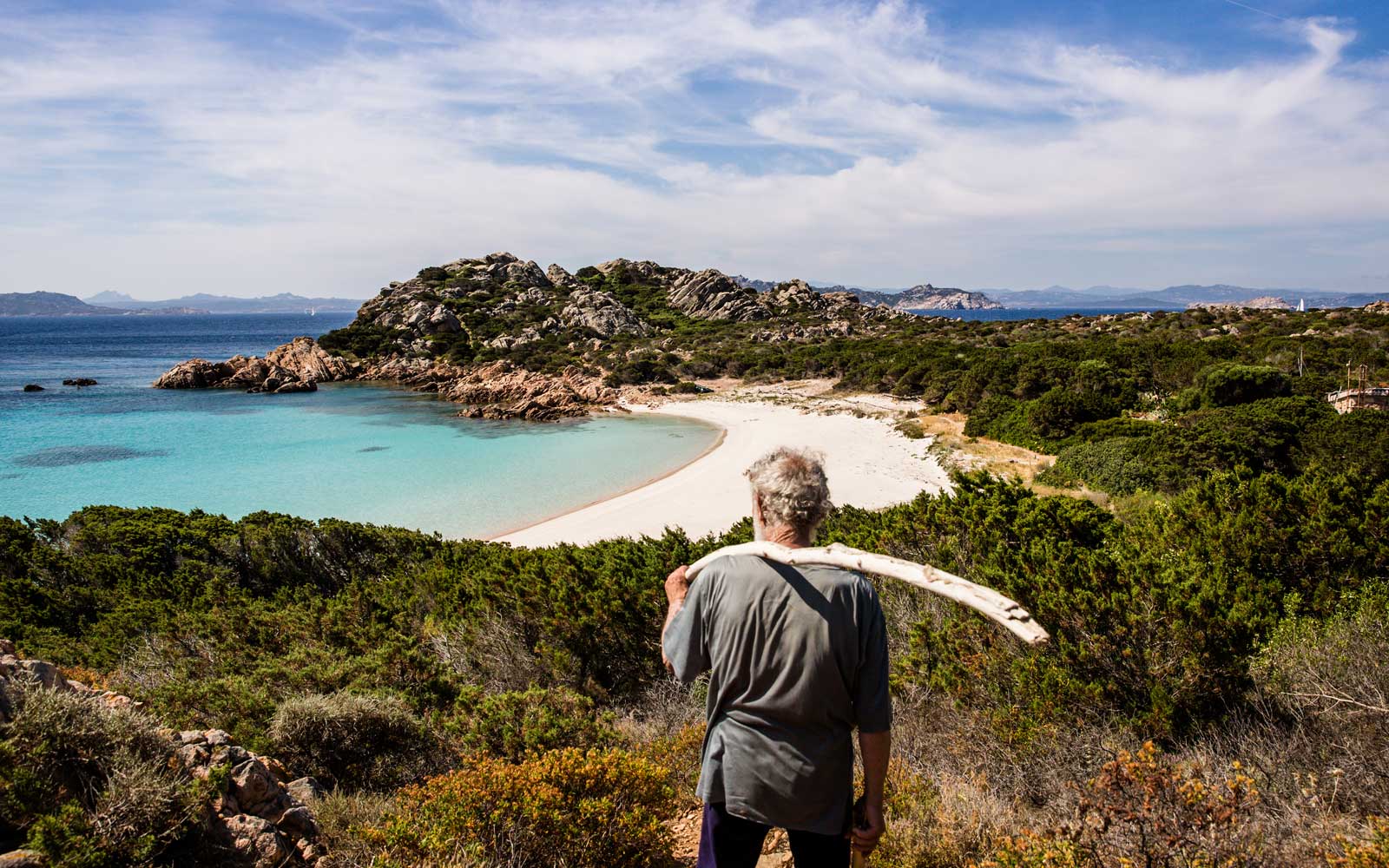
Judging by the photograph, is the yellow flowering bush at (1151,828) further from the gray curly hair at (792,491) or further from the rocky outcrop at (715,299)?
the rocky outcrop at (715,299)

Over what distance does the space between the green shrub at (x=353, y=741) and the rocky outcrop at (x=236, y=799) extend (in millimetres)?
810

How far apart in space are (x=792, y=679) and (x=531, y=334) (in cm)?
5241

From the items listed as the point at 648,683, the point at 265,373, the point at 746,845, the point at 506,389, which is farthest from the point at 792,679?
the point at 265,373

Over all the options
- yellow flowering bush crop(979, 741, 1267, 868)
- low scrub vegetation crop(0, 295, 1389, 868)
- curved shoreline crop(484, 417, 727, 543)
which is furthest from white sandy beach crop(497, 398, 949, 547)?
yellow flowering bush crop(979, 741, 1267, 868)

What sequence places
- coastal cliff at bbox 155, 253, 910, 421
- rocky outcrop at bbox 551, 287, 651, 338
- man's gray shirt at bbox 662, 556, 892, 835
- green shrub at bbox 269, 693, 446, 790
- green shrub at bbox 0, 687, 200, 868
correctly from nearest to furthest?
man's gray shirt at bbox 662, 556, 892, 835, green shrub at bbox 0, 687, 200, 868, green shrub at bbox 269, 693, 446, 790, coastal cliff at bbox 155, 253, 910, 421, rocky outcrop at bbox 551, 287, 651, 338

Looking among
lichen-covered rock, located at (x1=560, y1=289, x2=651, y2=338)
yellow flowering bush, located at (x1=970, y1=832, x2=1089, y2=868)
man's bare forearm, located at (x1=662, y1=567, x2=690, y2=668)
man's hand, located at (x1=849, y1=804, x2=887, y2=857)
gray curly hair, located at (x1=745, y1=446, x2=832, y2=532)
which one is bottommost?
yellow flowering bush, located at (x1=970, y1=832, x2=1089, y2=868)

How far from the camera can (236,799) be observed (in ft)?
9.50

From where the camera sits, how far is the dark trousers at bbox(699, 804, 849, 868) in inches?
83.1

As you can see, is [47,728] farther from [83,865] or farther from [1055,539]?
[1055,539]

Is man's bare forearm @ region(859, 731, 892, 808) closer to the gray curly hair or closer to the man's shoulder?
the man's shoulder

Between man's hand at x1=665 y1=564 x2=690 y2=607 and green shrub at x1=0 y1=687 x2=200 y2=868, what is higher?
man's hand at x1=665 y1=564 x2=690 y2=607

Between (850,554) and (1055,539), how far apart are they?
196 inches

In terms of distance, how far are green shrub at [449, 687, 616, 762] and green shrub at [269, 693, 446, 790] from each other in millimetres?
301

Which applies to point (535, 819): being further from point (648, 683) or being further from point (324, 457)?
point (324, 457)
